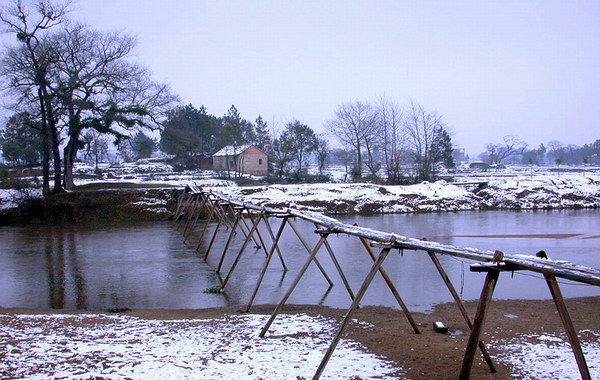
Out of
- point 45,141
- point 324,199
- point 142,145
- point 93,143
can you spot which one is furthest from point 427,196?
point 93,143

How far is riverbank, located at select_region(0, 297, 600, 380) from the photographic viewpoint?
675 centimetres

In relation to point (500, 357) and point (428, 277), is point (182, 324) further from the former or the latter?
point (428, 277)

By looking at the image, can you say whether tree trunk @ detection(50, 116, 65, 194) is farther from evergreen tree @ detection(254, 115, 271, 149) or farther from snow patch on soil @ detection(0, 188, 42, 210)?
evergreen tree @ detection(254, 115, 271, 149)

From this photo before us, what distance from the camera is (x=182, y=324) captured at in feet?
31.1

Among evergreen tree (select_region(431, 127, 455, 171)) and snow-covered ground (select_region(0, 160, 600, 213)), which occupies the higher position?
evergreen tree (select_region(431, 127, 455, 171))

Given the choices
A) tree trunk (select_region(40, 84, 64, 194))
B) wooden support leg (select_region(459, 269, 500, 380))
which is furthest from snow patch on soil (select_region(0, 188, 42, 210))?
wooden support leg (select_region(459, 269, 500, 380))

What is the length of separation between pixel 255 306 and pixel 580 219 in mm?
24144

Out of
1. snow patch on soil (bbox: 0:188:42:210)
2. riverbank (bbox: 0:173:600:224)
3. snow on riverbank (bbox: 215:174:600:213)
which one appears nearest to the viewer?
snow patch on soil (bbox: 0:188:42:210)

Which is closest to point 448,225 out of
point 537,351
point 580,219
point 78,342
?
point 580,219

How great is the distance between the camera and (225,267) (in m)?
16.6

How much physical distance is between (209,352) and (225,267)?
9.05 meters

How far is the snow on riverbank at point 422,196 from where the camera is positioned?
35.8 metres

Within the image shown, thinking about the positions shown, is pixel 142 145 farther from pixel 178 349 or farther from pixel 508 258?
pixel 508 258

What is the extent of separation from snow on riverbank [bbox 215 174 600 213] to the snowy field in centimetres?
2569
